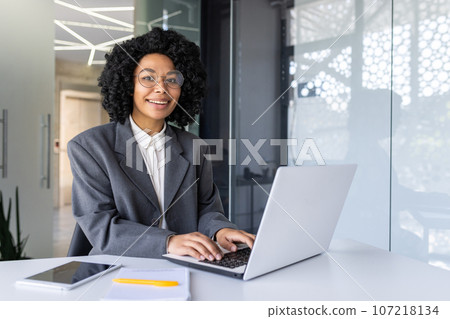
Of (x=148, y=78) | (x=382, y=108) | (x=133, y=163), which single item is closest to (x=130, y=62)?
(x=148, y=78)

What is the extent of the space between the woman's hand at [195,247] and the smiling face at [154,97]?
527mm

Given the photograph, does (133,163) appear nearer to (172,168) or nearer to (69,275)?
(172,168)

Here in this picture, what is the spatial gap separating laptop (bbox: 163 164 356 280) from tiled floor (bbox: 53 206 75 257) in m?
2.78

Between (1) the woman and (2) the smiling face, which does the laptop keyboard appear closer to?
(1) the woman

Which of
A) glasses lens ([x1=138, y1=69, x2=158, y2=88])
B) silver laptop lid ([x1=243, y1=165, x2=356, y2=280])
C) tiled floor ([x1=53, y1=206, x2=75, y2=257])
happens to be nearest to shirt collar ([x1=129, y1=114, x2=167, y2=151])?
glasses lens ([x1=138, y1=69, x2=158, y2=88])

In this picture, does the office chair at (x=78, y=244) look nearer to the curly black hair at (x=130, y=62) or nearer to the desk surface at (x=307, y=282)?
the desk surface at (x=307, y=282)

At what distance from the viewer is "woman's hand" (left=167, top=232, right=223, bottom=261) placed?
951mm

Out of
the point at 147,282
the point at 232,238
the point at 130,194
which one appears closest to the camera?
the point at 147,282

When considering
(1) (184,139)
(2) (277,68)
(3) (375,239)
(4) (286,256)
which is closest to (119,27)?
(2) (277,68)

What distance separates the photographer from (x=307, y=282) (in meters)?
0.84

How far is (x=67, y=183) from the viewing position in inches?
195

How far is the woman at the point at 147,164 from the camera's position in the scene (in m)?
1.14

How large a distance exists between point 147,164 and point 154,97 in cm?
22

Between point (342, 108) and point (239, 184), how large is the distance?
86 cm
